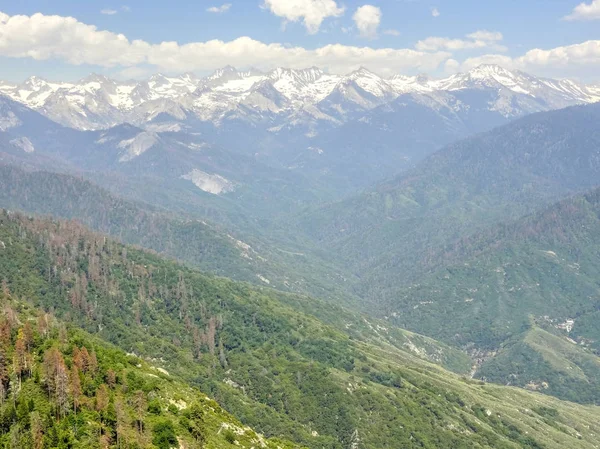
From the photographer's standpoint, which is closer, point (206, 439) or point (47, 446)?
point (47, 446)

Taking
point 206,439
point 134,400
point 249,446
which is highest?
point 134,400

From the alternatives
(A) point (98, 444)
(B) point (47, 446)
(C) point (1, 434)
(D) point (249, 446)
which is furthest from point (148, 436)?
(D) point (249, 446)

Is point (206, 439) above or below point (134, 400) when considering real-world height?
below

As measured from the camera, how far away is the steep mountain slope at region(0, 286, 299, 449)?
3848 inches

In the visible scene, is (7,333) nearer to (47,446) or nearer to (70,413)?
(70,413)

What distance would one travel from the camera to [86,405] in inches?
4240

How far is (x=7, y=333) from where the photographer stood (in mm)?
126125

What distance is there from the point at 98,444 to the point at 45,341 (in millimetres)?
46770

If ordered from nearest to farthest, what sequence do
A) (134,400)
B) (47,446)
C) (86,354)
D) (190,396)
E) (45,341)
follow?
(47,446), (134,400), (86,354), (45,341), (190,396)

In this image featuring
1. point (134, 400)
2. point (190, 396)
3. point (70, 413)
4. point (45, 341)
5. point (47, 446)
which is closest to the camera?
point (47, 446)

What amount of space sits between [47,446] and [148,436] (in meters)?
18.0

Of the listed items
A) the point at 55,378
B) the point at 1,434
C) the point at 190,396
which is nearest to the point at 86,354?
the point at 55,378

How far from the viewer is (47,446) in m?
92.7

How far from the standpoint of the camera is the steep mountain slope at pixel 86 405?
9775 cm
